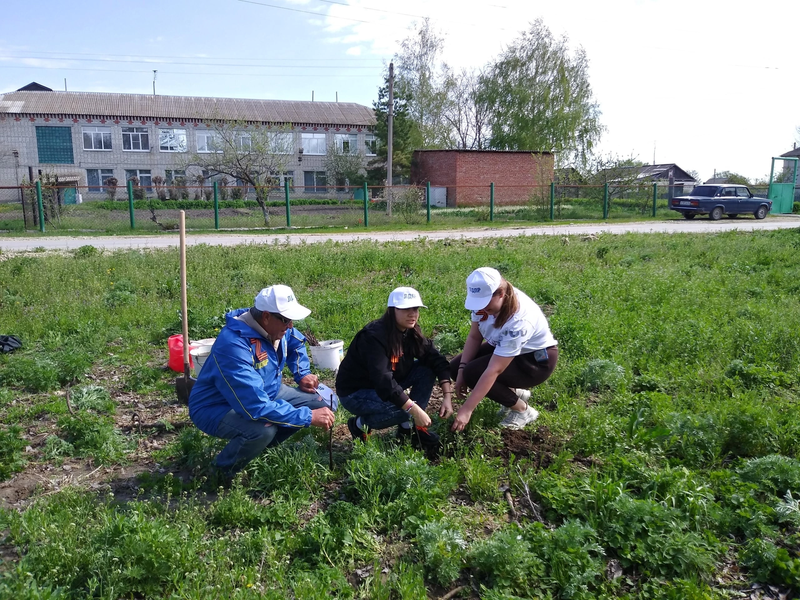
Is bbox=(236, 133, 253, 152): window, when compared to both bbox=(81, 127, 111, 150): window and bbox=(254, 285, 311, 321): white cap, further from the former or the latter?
bbox=(254, 285, 311, 321): white cap

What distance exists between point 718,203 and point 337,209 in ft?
58.4

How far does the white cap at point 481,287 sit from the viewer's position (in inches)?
169

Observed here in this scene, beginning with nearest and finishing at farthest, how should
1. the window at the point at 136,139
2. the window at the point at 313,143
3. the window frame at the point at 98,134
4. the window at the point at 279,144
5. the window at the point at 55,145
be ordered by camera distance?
the window at the point at 279,144
the window at the point at 55,145
the window frame at the point at 98,134
the window at the point at 136,139
the window at the point at 313,143

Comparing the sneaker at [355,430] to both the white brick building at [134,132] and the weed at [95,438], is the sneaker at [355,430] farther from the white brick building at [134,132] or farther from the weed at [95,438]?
the white brick building at [134,132]

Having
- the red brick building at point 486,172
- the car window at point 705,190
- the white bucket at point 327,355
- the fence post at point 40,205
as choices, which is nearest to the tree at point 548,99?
the red brick building at point 486,172

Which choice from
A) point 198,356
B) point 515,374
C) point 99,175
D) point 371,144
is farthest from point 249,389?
point 99,175

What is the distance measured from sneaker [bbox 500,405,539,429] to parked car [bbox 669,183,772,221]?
86.9 ft

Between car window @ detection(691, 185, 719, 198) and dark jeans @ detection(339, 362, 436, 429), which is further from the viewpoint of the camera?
car window @ detection(691, 185, 719, 198)

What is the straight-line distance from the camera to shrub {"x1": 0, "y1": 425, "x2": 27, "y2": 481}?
439 centimetres

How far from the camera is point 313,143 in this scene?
170ft

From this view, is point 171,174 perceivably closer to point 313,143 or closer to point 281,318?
point 313,143

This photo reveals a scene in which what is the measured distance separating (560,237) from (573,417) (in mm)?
11906

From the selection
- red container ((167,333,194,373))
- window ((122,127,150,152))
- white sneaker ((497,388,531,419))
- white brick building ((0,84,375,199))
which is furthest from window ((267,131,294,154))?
white sneaker ((497,388,531,419))

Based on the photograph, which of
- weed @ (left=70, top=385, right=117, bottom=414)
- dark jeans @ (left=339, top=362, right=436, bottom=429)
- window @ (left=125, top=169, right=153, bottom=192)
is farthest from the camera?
window @ (left=125, top=169, right=153, bottom=192)
